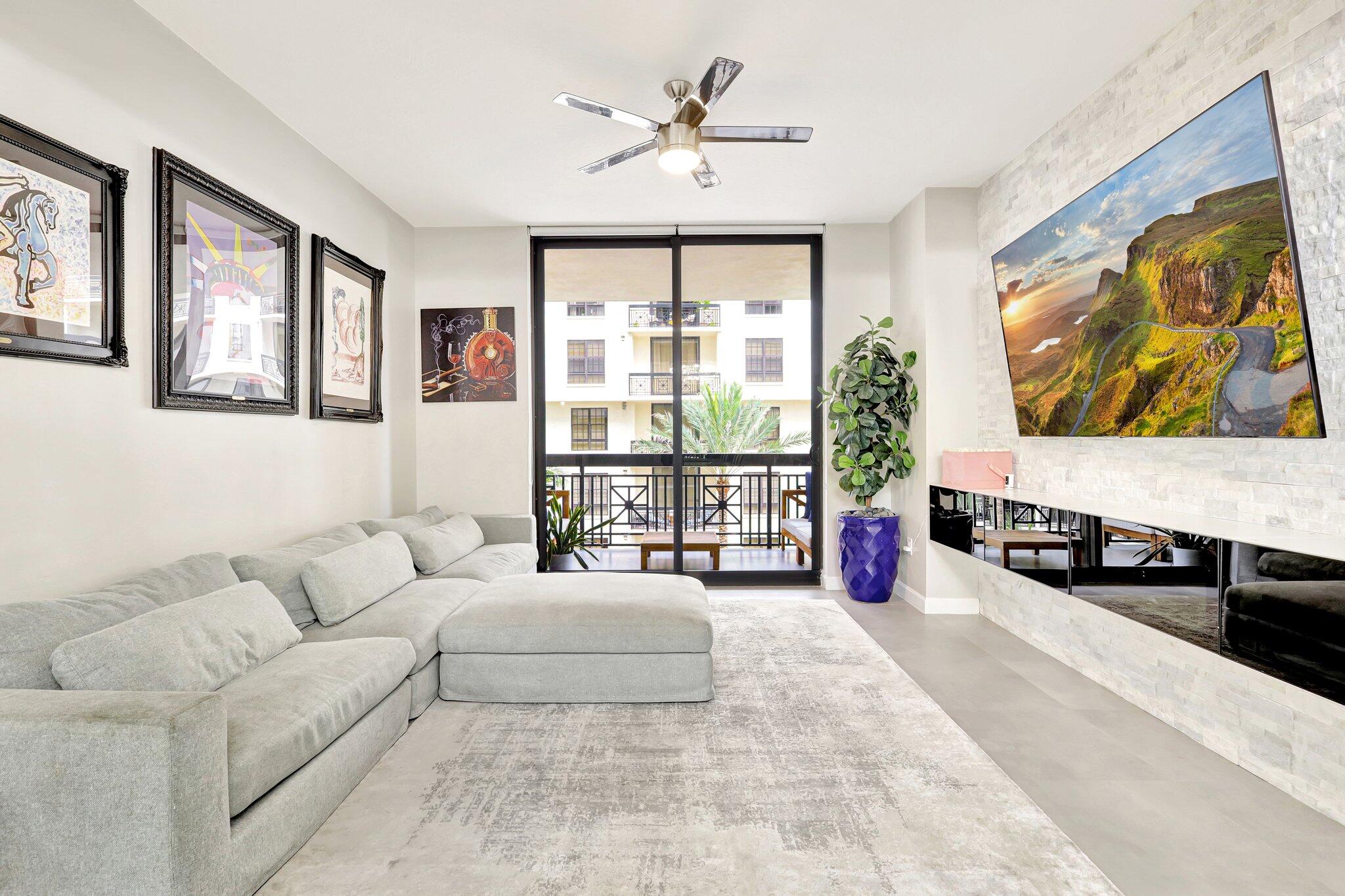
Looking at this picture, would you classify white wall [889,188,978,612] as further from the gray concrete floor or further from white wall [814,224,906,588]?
the gray concrete floor

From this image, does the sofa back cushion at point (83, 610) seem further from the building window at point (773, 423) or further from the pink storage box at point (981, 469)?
the building window at point (773, 423)

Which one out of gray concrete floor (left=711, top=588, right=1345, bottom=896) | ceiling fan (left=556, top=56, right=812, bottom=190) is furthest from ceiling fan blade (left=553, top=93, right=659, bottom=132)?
gray concrete floor (left=711, top=588, right=1345, bottom=896)

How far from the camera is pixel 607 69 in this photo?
9.30 ft

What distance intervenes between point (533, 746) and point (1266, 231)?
9.93 ft

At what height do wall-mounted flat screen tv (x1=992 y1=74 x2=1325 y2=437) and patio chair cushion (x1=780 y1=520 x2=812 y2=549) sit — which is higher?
wall-mounted flat screen tv (x1=992 y1=74 x2=1325 y2=437)

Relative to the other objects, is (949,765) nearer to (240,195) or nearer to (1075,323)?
(1075,323)

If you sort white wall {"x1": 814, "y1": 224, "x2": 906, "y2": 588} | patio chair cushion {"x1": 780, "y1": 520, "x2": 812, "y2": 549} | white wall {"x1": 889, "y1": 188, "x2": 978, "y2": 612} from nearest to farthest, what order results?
white wall {"x1": 889, "y1": 188, "x2": 978, "y2": 612}, white wall {"x1": 814, "y1": 224, "x2": 906, "y2": 588}, patio chair cushion {"x1": 780, "y1": 520, "x2": 812, "y2": 549}

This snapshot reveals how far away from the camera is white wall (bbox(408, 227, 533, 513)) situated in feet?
16.3

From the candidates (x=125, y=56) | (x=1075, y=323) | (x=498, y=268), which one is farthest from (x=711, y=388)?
(x=125, y=56)

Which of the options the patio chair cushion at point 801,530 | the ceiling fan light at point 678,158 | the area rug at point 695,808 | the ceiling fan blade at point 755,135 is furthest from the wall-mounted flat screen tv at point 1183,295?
the patio chair cushion at point 801,530

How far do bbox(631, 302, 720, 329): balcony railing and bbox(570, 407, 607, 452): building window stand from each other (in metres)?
1.41

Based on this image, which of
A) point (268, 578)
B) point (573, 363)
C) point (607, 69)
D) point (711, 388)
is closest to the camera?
point (268, 578)

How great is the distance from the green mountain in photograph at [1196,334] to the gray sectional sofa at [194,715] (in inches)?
123

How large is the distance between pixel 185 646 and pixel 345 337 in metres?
2.47
